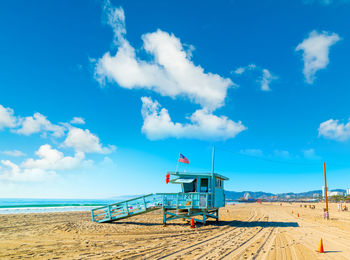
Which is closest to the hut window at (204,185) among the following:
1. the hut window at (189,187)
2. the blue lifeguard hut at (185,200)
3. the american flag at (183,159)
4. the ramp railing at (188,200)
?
the blue lifeguard hut at (185,200)

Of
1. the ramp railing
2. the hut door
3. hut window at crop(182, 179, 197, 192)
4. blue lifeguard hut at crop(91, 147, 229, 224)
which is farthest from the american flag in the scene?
the ramp railing

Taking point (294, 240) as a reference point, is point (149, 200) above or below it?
above

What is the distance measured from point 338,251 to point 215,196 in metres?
9.80

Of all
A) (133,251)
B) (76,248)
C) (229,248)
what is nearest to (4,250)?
(76,248)

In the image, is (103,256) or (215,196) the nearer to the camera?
(103,256)

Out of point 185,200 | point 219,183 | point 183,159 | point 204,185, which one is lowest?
point 185,200

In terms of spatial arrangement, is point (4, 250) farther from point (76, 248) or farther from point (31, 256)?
point (76, 248)

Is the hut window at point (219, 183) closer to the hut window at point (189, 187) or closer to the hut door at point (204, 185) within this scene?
the hut door at point (204, 185)

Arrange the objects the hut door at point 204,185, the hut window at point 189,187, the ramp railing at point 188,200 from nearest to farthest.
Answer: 1. the ramp railing at point 188,200
2. the hut door at point 204,185
3. the hut window at point 189,187

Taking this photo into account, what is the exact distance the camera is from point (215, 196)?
18.9m

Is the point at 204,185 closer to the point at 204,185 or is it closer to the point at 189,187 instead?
the point at 204,185

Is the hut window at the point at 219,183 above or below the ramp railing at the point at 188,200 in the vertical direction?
above

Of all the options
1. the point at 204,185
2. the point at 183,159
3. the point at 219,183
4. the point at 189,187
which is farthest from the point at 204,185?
the point at 183,159

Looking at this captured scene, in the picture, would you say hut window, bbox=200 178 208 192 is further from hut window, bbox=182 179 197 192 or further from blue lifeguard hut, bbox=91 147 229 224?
hut window, bbox=182 179 197 192
